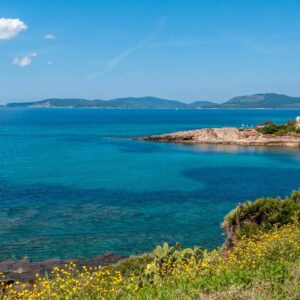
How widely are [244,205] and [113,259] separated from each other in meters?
7.90

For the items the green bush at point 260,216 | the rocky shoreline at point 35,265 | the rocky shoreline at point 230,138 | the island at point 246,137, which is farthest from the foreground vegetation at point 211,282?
the island at point 246,137

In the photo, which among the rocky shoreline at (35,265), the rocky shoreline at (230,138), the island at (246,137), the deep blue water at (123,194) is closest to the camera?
the rocky shoreline at (35,265)

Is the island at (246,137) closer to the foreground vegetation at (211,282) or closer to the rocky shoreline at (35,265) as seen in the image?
the rocky shoreline at (35,265)

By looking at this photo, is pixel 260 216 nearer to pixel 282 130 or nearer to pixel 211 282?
pixel 211 282

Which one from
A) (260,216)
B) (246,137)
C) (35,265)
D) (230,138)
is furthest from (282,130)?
(35,265)

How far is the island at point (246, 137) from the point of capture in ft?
288

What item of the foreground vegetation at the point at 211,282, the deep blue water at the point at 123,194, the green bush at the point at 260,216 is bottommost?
the deep blue water at the point at 123,194

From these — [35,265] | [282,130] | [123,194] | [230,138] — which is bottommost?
[35,265]

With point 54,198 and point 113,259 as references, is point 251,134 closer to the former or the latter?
point 54,198

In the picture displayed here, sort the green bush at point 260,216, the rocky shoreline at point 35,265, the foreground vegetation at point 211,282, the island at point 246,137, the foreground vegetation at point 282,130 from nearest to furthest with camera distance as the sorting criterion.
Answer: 1. the foreground vegetation at point 211,282
2. the rocky shoreline at point 35,265
3. the green bush at point 260,216
4. the island at point 246,137
5. the foreground vegetation at point 282,130

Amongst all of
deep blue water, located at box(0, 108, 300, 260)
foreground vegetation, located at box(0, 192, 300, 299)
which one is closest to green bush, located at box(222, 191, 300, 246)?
deep blue water, located at box(0, 108, 300, 260)

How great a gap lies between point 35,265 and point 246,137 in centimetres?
7653

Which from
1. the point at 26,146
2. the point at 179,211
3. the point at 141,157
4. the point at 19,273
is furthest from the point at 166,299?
the point at 26,146

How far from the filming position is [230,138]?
92.8m
